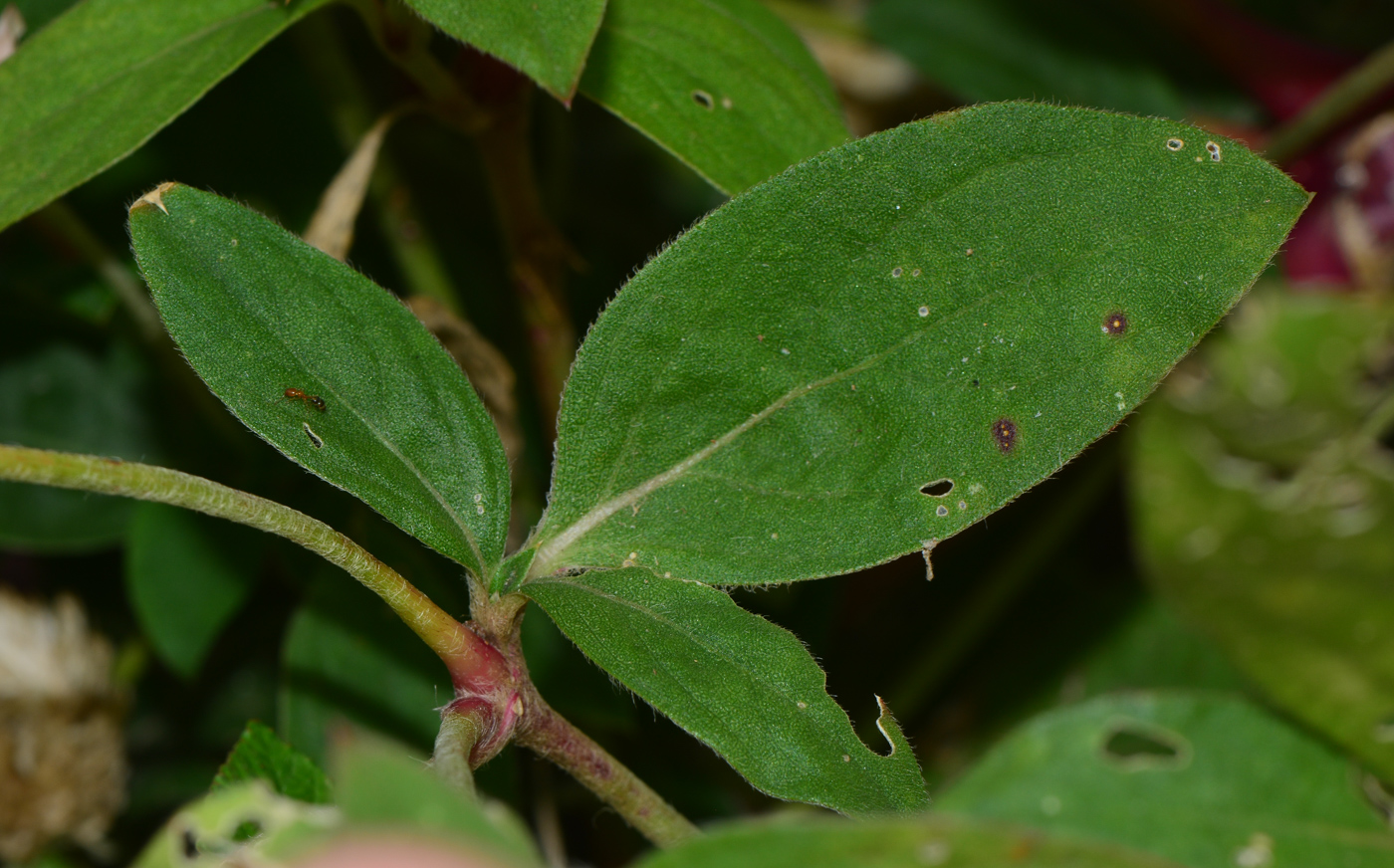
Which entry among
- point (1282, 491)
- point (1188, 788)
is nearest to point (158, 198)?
point (1188, 788)

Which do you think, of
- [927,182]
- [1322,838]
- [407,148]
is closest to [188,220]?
[927,182]

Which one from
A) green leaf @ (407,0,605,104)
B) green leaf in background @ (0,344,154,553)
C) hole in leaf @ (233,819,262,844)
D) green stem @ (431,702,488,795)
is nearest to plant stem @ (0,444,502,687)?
green stem @ (431,702,488,795)

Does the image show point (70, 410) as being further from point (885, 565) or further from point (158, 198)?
point (885, 565)

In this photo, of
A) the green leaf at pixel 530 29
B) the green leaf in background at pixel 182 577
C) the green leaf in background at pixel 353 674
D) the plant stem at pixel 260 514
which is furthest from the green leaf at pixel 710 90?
the green leaf in background at pixel 182 577

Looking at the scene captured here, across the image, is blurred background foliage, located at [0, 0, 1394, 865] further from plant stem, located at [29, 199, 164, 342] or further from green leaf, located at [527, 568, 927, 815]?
green leaf, located at [527, 568, 927, 815]

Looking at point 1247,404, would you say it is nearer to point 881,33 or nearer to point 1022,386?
point 881,33

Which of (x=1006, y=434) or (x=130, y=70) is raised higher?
(x=130, y=70)

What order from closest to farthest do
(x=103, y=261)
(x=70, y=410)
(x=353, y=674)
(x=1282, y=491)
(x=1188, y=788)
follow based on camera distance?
(x=1188, y=788)
(x=353, y=674)
(x=103, y=261)
(x=70, y=410)
(x=1282, y=491)
